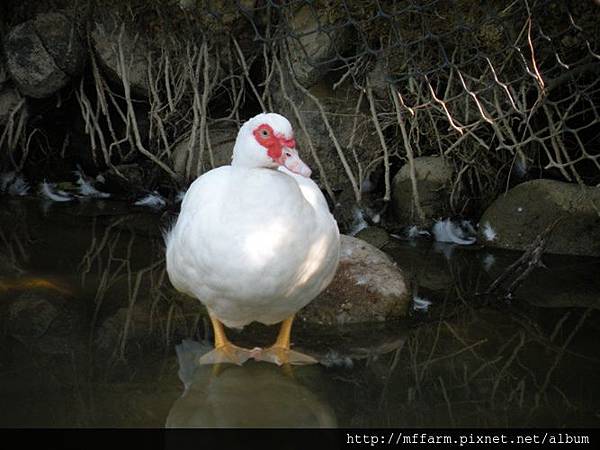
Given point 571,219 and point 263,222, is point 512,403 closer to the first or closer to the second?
point 263,222

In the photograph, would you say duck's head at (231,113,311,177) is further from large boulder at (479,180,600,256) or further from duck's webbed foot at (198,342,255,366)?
large boulder at (479,180,600,256)

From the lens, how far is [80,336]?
13.0ft

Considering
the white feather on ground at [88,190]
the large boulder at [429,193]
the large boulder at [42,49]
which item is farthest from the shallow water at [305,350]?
the large boulder at [42,49]

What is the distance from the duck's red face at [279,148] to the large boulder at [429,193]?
2.62 metres

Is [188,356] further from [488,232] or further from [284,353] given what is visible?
[488,232]

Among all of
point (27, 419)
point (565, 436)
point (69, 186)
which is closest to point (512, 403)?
point (565, 436)

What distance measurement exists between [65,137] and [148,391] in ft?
13.9

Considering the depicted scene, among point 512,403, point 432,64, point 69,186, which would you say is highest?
point 432,64

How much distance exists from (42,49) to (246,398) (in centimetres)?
411

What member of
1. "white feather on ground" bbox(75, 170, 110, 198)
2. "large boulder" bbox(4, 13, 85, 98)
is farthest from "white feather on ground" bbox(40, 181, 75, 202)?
"large boulder" bbox(4, 13, 85, 98)

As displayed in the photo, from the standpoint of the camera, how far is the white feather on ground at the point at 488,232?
18.5 ft

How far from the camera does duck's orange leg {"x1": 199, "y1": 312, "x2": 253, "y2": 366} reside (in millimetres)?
3701

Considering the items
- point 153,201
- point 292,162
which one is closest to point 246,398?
point 292,162

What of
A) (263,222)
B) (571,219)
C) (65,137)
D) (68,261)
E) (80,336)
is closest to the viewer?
(263,222)
